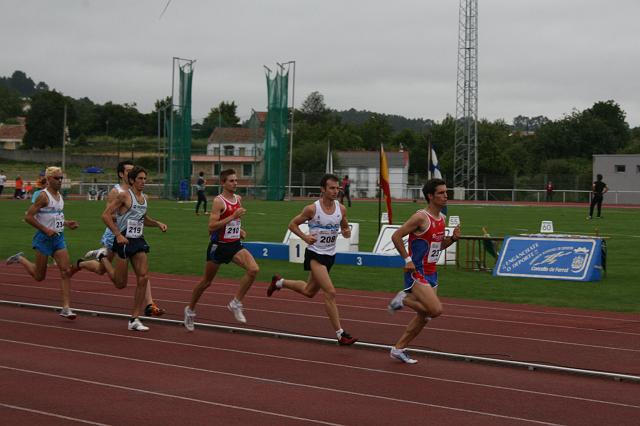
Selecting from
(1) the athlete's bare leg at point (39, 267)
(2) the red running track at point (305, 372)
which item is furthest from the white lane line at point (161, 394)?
(1) the athlete's bare leg at point (39, 267)

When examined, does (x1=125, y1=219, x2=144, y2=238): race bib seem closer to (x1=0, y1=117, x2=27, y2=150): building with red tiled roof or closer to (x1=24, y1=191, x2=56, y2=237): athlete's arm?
(x1=24, y1=191, x2=56, y2=237): athlete's arm

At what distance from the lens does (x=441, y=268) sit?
784 inches

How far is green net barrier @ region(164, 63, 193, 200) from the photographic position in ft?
188

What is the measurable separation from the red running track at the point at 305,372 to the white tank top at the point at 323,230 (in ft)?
3.34

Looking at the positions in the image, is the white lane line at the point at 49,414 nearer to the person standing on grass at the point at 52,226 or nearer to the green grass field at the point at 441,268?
the person standing on grass at the point at 52,226

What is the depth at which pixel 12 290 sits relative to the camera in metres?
15.4

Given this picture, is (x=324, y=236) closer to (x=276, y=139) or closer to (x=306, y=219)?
(x=306, y=219)

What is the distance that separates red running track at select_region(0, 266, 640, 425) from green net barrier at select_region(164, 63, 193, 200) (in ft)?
145

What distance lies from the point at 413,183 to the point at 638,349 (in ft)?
206

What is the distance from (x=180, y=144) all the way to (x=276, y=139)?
5599 mm

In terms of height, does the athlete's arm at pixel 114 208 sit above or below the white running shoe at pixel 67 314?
above

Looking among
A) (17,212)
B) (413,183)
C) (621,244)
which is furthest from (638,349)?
(413,183)

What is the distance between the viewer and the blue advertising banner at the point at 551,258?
17578mm

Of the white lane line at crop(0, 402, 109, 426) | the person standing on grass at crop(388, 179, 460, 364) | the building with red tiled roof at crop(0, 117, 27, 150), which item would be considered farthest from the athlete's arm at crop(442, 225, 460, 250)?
the building with red tiled roof at crop(0, 117, 27, 150)
